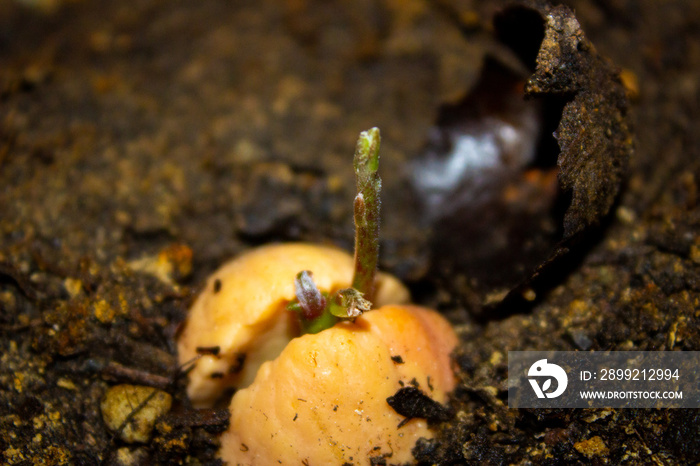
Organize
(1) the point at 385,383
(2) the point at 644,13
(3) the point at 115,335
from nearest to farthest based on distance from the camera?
(1) the point at 385,383
(3) the point at 115,335
(2) the point at 644,13

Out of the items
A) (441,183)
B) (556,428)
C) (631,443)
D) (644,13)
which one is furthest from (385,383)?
(644,13)

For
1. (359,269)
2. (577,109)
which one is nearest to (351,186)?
(359,269)

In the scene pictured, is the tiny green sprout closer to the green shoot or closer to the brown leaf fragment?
the green shoot

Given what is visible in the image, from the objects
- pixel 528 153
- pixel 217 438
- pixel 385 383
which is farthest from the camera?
pixel 528 153

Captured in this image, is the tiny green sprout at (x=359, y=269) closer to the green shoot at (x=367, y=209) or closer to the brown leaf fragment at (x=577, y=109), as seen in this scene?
the green shoot at (x=367, y=209)

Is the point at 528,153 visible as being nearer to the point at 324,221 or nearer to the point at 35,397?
the point at 324,221

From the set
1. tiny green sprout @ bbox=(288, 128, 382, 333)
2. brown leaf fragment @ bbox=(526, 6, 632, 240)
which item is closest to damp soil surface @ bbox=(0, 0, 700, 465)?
brown leaf fragment @ bbox=(526, 6, 632, 240)
